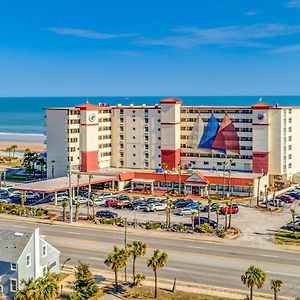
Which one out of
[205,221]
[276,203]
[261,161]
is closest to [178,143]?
[261,161]

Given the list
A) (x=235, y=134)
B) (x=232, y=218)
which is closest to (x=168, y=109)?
(x=235, y=134)

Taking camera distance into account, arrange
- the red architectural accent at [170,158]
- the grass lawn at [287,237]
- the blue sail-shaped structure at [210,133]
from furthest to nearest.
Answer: the red architectural accent at [170,158] < the blue sail-shaped structure at [210,133] < the grass lawn at [287,237]

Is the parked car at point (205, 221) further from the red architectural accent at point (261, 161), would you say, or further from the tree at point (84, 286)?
the red architectural accent at point (261, 161)

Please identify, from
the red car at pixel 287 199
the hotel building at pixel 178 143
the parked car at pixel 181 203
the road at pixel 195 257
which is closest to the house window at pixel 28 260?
the road at pixel 195 257

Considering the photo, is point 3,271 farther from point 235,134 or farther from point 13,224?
point 235,134

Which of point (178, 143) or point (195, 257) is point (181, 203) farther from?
point (195, 257)

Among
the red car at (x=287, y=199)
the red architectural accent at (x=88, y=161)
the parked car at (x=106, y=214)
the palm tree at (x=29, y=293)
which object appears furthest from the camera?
the red architectural accent at (x=88, y=161)

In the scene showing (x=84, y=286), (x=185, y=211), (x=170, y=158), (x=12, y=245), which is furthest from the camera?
(x=170, y=158)
